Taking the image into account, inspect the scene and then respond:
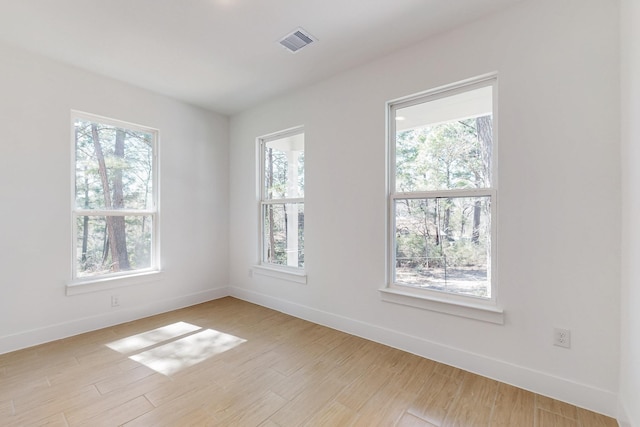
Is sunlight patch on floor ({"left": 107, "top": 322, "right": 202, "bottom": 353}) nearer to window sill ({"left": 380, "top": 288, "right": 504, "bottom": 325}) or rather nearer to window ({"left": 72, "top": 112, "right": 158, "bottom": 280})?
window ({"left": 72, "top": 112, "right": 158, "bottom": 280})

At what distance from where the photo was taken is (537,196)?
1.94 meters

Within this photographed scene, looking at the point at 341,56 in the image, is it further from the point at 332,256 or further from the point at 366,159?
the point at 332,256

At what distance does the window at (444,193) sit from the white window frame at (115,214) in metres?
2.80

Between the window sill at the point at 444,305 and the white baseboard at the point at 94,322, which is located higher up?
the window sill at the point at 444,305

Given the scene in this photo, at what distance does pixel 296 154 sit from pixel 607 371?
317 centimetres

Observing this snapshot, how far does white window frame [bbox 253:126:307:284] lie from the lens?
342 centimetres

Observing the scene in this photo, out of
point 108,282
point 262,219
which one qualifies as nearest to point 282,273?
point 262,219

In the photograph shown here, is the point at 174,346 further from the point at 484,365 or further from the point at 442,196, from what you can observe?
the point at 442,196

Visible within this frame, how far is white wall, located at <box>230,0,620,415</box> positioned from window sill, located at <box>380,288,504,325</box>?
52mm

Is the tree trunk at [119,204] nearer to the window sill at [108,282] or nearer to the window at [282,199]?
the window sill at [108,282]

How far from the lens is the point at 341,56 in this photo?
8.68 feet

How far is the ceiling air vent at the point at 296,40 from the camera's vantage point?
2.31 metres

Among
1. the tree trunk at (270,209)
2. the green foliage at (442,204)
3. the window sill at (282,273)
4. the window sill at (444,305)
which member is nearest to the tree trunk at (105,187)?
the window sill at (282,273)

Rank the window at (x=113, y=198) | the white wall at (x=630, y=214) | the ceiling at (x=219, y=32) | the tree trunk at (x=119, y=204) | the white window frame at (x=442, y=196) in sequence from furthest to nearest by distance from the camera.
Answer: the tree trunk at (x=119, y=204)
the window at (x=113, y=198)
the white window frame at (x=442, y=196)
the ceiling at (x=219, y=32)
the white wall at (x=630, y=214)
